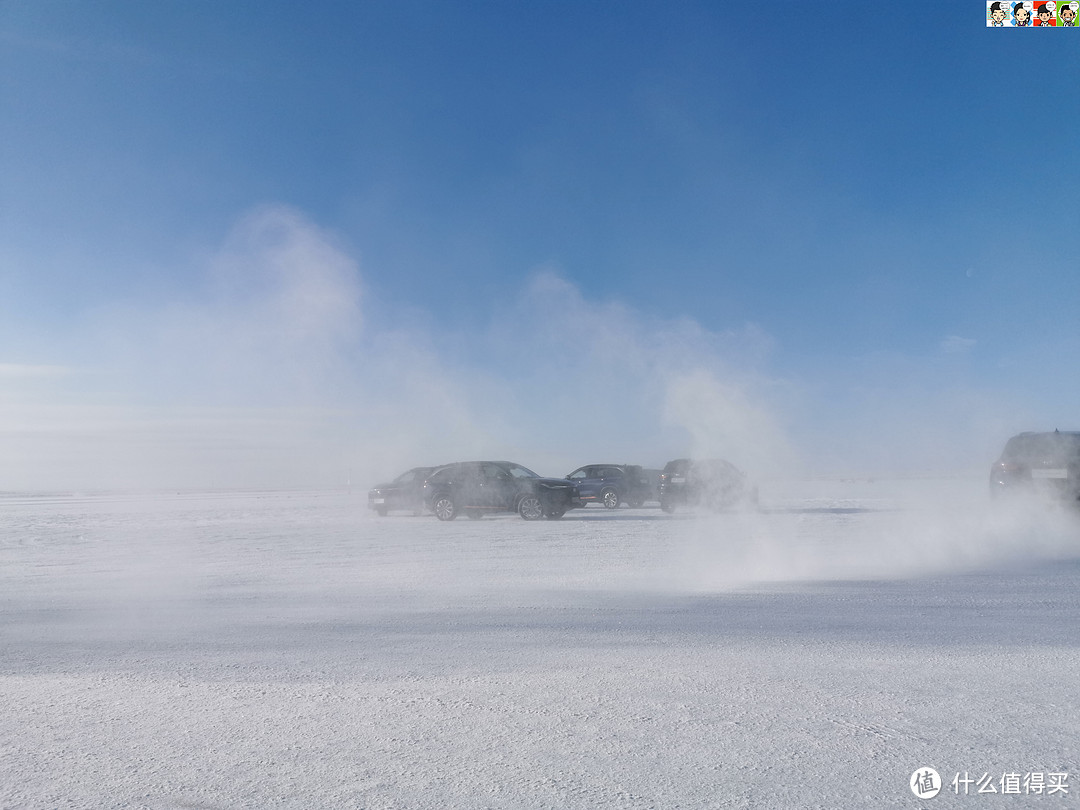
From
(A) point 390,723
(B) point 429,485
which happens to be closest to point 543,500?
(B) point 429,485

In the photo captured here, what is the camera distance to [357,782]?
3389mm

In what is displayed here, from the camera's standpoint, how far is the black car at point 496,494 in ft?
64.1

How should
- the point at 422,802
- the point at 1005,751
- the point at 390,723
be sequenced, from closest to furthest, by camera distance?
the point at 422,802
the point at 1005,751
the point at 390,723

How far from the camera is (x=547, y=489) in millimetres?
19562

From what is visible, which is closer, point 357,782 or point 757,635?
point 357,782

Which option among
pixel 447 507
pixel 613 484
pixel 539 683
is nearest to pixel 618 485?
pixel 613 484

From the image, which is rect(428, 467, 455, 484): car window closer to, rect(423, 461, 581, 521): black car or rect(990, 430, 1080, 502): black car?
rect(423, 461, 581, 521): black car

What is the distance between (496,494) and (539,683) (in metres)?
15.0

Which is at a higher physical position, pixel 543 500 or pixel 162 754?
pixel 543 500

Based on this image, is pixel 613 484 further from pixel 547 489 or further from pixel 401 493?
pixel 401 493

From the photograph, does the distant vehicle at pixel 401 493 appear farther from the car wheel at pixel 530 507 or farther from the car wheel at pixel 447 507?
the car wheel at pixel 530 507

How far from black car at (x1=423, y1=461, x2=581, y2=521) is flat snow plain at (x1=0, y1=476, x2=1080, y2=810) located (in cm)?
860

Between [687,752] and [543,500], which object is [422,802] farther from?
[543,500]

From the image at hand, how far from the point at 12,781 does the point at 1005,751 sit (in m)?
4.30
